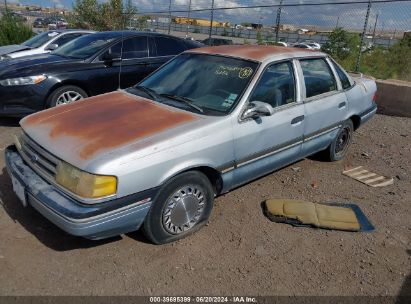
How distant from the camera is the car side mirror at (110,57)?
6586mm

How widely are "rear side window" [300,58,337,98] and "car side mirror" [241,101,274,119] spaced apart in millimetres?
1017

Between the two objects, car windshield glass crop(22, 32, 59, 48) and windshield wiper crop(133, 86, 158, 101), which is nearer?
windshield wiper crop(133, 86, 158, 101)

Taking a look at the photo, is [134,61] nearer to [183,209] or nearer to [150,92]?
[150,92]

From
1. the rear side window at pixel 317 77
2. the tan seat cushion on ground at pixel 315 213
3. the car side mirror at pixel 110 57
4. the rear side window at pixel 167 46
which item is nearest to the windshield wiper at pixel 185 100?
the tan seat cushion on ground at pixel 315 213

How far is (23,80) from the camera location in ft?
19.5

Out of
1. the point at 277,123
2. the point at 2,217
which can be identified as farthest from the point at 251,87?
the point at 2,217

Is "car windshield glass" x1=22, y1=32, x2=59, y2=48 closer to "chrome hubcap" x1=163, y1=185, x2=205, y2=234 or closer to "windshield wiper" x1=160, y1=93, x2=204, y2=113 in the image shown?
"windshield wiper" x1=160, y1=93, x2=204, y2=113

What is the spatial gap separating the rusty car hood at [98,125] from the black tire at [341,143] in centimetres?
259

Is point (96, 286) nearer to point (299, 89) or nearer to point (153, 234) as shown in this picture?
point (153, 234)

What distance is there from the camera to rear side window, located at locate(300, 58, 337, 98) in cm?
A: 446

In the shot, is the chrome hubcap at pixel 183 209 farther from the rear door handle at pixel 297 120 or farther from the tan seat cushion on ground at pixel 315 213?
the rear door handle at pixel 297 120

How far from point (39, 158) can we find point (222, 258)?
69.5 inches

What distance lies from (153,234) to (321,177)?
2.68 metres

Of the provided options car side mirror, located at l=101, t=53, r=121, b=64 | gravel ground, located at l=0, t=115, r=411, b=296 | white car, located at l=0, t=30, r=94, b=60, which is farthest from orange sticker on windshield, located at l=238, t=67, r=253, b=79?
white car, located at l=0, t=30, r=94, b=60
